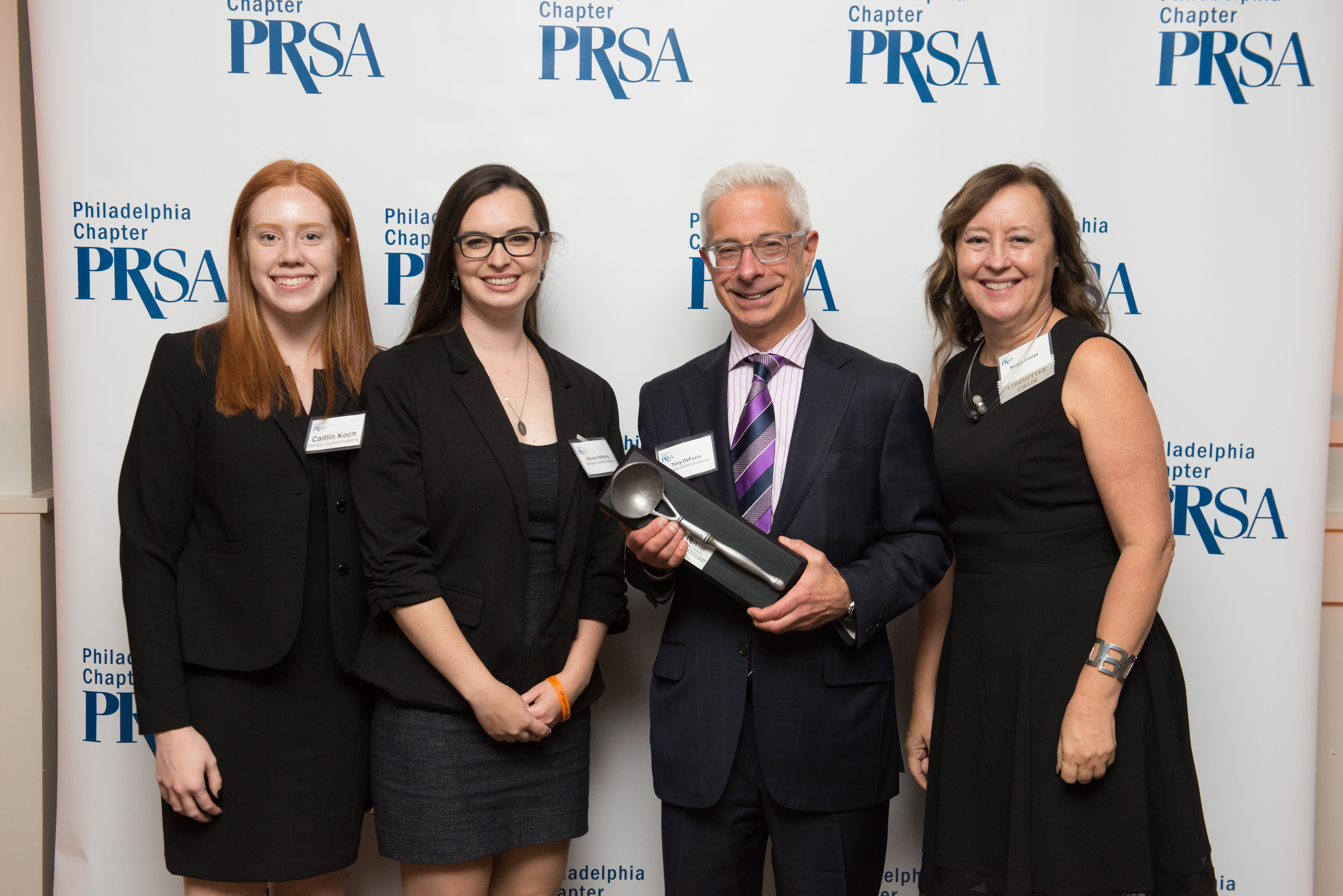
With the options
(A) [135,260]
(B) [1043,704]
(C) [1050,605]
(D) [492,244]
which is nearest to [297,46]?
(A) [135,260]

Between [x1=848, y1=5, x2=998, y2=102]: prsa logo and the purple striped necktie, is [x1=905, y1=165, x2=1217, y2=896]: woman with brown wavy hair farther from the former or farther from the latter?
[x1=848, y1=5, x2=998, y2=102]: prsa logo

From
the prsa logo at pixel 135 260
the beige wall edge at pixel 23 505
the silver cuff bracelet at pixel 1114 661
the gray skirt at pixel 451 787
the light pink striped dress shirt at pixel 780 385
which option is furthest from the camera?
the beige wall edge at pixel 23 505

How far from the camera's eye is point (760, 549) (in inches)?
59.3

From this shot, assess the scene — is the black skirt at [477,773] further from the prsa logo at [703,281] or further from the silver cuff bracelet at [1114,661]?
the silver cuff bracelet at [1114,661]

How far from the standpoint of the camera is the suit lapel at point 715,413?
1656 millimetres

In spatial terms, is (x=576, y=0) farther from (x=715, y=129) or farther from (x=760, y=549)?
(x=760, y=549)

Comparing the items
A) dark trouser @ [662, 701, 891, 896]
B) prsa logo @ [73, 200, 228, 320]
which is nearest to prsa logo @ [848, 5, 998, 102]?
dark trouser @ [662, 701, 891, 896]

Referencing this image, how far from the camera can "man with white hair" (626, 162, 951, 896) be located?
5.26 feet

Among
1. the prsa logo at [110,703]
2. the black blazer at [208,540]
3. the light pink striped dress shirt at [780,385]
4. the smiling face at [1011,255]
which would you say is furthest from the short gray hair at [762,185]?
the prsa logo at [110,703]

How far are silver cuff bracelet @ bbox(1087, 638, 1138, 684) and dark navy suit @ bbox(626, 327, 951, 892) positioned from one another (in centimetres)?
32

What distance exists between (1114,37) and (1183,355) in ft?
2.83

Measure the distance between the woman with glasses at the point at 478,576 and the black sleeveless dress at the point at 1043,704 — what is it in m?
0.73

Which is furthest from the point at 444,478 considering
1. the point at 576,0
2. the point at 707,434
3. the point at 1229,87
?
the point at 1229,87

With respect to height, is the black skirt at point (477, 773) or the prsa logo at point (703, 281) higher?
the prsa logo at point (703, 281)
